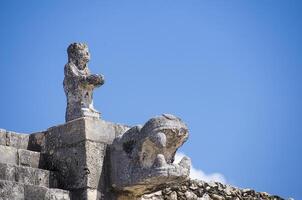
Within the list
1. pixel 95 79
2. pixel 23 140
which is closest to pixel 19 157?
pixel 23 140

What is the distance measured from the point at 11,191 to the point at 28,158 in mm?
1102

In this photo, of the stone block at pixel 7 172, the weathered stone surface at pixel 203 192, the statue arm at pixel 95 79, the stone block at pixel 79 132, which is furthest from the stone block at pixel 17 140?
the weathered stone surface at pixel 203 192

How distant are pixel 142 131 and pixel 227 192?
163 inches

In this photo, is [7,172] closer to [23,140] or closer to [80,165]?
[80,165]

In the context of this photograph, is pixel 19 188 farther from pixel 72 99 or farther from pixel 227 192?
pixel 227 192

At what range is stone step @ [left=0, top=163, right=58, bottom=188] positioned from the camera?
904 cm

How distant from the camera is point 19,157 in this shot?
379 inches

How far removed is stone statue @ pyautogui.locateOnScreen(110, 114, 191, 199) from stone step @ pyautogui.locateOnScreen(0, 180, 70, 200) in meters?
0.81

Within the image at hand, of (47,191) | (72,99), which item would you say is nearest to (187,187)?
(72,99)

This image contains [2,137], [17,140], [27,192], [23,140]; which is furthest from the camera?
[23,140]

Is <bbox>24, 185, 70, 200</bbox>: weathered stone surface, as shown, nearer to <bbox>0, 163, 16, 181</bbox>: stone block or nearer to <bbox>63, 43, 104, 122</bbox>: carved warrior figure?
<bbox>0, 163, 16, 181</bbox>: stone block

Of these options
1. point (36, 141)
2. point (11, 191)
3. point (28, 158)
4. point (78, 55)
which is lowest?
point (11, 191)

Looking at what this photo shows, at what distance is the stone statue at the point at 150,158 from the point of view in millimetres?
9477

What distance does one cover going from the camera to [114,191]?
32.4ft
